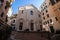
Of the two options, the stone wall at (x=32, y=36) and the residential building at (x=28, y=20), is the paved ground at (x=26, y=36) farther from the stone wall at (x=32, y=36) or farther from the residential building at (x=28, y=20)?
the residential building at (x=28, y=20)

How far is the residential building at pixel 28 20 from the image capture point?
123ft

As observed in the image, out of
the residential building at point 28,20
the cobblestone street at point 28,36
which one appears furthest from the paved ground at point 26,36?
the residential building at point 28,20

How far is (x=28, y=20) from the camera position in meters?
38.2

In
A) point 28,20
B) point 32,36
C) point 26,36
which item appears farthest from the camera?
point 28,20

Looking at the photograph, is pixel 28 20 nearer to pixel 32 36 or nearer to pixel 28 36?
pixel 32 36

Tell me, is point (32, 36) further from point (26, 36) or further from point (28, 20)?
point (28, 20)

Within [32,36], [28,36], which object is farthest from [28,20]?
[28,36]

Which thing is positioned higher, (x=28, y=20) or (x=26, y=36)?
(x=28, y=20)

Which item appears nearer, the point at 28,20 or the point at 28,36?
the point at 28,36

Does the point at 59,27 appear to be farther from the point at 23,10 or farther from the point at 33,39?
the point at 23,10

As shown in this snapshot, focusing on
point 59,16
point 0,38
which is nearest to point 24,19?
point 59,16

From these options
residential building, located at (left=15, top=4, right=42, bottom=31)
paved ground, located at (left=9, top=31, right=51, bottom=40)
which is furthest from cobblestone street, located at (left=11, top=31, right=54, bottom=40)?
residential building, located at (left=15, top=4, right=42, bottom=31)

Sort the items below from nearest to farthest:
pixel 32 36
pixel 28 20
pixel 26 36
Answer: pixel 26 36, pixel 32 36, pixel 28 20

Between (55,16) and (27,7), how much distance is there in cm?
1210
